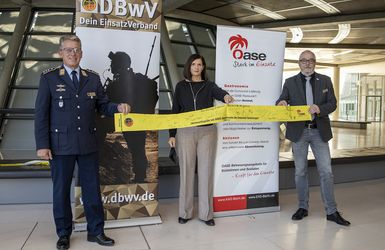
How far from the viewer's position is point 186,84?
3662mm

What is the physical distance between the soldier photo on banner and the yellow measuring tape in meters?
0.19

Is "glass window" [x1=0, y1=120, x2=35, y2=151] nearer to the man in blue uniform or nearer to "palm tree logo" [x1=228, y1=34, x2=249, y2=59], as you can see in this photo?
the man in blue uniform

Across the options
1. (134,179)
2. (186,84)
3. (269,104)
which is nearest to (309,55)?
(269,104)

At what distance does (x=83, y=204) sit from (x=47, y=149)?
2.07 ft

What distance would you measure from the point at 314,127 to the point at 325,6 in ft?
28.2

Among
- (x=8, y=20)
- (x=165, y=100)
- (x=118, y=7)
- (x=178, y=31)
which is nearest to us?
(x=118, y=7)

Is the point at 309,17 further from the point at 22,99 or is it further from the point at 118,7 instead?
the point at 118,7

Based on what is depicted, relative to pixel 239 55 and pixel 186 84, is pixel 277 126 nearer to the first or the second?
pixel 239 55

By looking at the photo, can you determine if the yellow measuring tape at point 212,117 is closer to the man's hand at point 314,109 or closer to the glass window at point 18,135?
the man's hand at point 314,109

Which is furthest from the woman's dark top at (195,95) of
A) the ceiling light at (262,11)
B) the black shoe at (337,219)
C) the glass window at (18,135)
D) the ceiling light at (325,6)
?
the ceiling light at (262,11)

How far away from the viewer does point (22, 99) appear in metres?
9.82

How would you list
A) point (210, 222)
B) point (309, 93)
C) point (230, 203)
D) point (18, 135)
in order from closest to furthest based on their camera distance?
point (210, 222) → point (309, 93) → point (230, 203) → point (18, 135)

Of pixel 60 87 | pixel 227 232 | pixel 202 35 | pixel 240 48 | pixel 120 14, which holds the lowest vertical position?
pixel 227 232

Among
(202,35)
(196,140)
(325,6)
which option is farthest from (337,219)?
(202,35)
